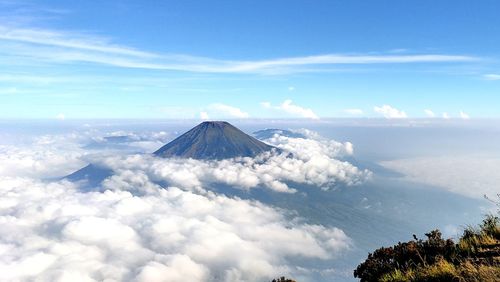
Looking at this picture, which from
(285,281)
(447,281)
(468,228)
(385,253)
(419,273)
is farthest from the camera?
(285,281)

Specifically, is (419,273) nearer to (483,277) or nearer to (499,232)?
(483,277)

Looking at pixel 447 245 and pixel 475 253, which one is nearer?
pixel 475 253

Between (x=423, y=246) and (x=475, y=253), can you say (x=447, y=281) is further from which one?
(x=423, y=246)

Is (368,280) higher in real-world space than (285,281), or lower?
higher

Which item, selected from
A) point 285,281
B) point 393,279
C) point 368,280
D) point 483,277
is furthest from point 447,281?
point 285,281

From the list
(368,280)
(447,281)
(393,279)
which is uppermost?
(447,281)

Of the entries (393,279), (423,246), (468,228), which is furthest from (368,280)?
(468,228)

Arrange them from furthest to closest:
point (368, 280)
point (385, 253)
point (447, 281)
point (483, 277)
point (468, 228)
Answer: point (385, 253), point (468, 228), point (368, 280), point (447, 281), point (483, 277)
